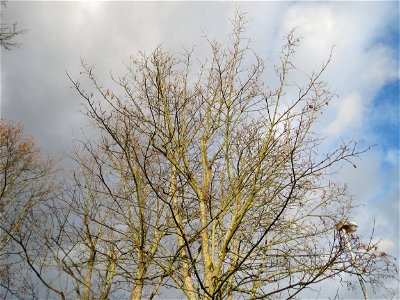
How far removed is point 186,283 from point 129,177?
2.04m

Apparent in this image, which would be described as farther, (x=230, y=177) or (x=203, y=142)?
(x=203, y=142)

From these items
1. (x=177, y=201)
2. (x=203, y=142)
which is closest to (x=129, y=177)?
(x=177, y=201)

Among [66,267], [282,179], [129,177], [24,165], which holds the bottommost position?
[66,267]

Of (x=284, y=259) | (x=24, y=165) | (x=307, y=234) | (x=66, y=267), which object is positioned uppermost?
(x=24, y=165)

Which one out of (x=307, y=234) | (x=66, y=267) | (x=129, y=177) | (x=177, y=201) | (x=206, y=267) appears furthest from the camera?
(x=129, y=177)

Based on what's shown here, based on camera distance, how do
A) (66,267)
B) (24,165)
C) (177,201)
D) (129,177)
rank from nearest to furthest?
(66,267)
(177,201)
(129,177)
(24,165)

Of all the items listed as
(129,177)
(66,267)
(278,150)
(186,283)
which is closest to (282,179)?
(278,150)

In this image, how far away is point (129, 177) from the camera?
20.1 ft

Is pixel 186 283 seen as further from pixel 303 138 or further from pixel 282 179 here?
pixel 303 138

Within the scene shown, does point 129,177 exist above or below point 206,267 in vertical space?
above

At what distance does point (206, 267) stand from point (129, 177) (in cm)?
227

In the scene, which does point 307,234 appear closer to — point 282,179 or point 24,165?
point 282,179

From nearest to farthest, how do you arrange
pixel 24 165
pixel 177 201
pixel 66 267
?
pixel 66 267 → pixel 177 201 → pixel 24 165

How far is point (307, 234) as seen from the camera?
17.0 ft
